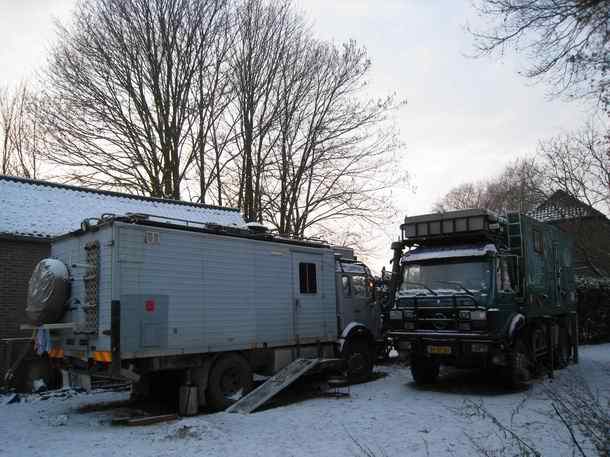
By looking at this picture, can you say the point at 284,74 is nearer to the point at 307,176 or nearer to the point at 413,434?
the point at 307,176

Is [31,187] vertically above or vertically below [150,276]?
above

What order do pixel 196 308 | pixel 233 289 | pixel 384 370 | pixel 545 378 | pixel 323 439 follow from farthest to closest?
pixel 384 370 < pixel 545 378 < pixel 233 289 < pixel 196 308 < pixel 323 439

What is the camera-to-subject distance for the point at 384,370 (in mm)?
14953

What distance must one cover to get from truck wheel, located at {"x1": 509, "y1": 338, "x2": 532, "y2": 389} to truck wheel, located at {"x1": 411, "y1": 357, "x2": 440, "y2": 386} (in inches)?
60.0

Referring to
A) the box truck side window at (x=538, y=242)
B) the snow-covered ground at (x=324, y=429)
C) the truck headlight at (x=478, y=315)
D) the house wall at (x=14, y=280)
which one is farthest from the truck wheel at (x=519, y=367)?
the house wall at (x=14, y=280)

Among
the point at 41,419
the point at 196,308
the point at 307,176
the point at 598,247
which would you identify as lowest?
the point at 41,419

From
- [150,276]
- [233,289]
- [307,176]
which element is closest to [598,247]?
[307,176]

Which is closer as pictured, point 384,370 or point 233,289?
point 233,289

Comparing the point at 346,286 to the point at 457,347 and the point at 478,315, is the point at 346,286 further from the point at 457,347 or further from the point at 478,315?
the point at 478,315

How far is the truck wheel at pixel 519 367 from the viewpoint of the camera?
423 inches

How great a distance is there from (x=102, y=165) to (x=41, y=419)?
15.8 m

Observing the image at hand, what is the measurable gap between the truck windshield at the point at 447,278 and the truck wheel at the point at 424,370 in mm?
1445

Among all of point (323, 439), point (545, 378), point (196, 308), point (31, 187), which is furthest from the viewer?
point (31, 187)

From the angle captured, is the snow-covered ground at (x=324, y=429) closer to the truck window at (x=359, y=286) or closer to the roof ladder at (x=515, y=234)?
the roof ladder at (x=515, y=234)
